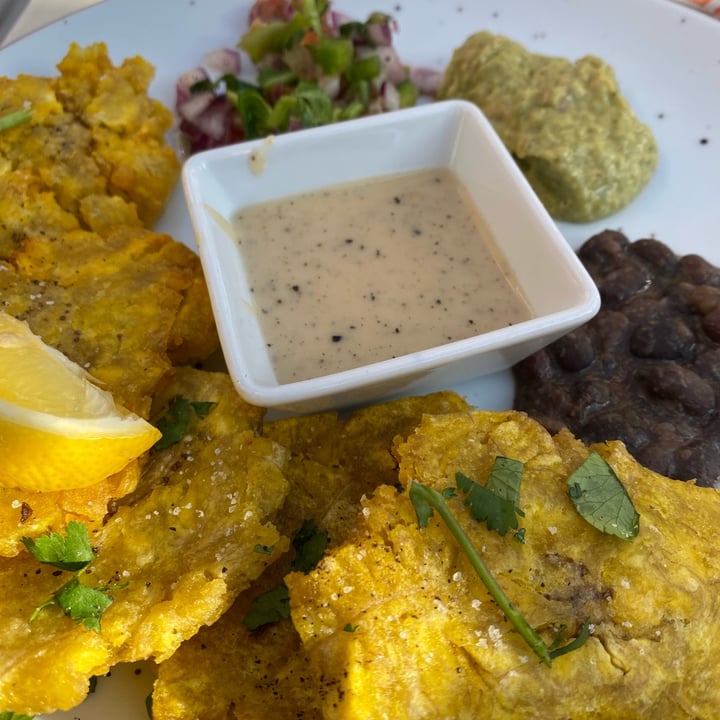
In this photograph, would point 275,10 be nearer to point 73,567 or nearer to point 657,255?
point 657,255

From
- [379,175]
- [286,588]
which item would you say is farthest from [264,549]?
[379,175]

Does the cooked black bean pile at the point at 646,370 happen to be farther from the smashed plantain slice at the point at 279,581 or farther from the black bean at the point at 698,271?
the smashed plantain slice at the point at 279,581

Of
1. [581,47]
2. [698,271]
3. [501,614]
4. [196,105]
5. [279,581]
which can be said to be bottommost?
[279,581]

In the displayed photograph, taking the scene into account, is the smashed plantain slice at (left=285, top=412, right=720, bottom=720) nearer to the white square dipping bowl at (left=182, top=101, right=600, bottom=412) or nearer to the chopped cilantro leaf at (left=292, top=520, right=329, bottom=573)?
the chopped cilantro leaf at (left=292, top=520, right=329, bottom=573)

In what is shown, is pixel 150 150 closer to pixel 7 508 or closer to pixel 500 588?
pixel 7 508

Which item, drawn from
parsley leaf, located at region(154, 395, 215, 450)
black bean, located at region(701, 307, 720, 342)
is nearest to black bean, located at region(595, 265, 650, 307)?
black bean, located at region(701, 307, 720, 342)

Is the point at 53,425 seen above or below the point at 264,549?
above

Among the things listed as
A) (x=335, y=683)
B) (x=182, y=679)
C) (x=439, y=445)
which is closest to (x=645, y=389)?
(x=439, y=445)
